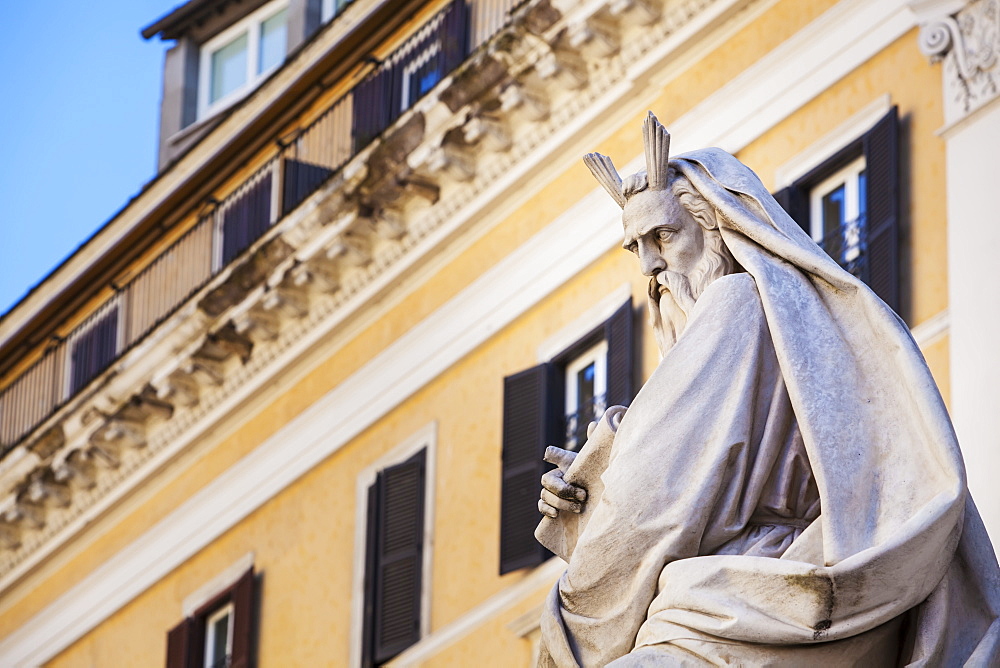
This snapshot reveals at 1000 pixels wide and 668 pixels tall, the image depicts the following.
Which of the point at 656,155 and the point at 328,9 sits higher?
the point at 328,9

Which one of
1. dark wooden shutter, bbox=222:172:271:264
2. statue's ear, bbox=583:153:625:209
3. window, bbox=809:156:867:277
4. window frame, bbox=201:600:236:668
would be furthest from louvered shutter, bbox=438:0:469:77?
statue's ear, bbox=583:153:625:209

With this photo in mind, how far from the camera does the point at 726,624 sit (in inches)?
208

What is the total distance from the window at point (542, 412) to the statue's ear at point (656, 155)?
10.7 meters

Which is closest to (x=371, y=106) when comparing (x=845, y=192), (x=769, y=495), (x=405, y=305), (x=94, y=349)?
(x=405, y=305)

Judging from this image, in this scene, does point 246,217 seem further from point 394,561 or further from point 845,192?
point 845,192

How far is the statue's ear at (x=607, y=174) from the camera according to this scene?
6160 millimetres

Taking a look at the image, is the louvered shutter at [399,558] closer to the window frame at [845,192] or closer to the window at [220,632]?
the window at [220,632]

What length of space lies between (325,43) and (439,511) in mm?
4469

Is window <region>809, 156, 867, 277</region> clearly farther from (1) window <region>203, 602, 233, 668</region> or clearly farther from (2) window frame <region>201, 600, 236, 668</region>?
(1) window <region>203, 602, 233, 668</region>

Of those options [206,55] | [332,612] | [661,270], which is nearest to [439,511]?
[332,612]

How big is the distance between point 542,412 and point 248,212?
4744 mm

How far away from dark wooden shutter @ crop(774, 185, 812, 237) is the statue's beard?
9039 millimetres

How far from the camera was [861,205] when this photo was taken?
14.8 metres

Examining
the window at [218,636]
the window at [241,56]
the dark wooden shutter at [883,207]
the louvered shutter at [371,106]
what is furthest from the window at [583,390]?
the window at [241,56]
